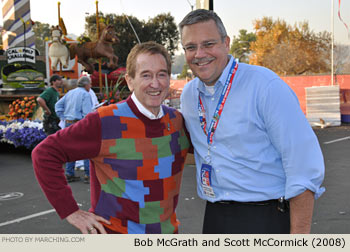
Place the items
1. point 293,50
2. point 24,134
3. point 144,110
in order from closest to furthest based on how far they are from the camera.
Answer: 1. point 144,110
2. point 24,134
3. point 293,50

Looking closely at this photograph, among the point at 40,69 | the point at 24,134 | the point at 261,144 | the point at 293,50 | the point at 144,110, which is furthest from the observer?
the point at 293,50

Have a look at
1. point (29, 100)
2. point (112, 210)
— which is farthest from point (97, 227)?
point (29, 100)

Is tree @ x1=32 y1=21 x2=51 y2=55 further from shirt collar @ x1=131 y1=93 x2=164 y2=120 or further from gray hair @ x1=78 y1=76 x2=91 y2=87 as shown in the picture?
shirt collar @ x1=131 y1=93 x2=164 y2=120

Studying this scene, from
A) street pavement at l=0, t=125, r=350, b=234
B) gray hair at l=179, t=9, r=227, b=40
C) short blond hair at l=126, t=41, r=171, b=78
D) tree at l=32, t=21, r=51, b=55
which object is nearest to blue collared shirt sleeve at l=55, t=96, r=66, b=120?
street pavement at l=0, t=125, r=350, b=234

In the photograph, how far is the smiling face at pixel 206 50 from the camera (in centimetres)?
214

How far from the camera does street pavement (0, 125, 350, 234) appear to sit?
4945mm

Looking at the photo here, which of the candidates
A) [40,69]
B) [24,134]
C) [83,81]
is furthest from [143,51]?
[40,69]

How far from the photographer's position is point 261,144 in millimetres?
2008

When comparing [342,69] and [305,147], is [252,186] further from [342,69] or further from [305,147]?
[342,69]

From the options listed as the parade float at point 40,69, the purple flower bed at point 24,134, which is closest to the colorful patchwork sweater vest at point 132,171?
the purple flower bed at point 24,134

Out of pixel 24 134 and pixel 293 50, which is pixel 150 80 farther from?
pixel 293 50

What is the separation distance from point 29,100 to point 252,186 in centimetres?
1278

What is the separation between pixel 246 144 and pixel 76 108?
6.15m

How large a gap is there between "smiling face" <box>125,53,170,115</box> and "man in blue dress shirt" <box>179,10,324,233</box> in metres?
0.18
